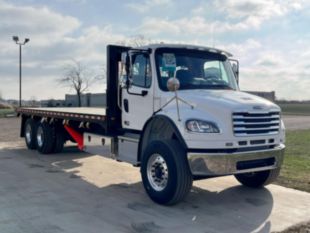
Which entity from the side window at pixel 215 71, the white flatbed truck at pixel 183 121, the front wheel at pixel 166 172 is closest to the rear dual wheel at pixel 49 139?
the white flatbed truck at pixel 183 121

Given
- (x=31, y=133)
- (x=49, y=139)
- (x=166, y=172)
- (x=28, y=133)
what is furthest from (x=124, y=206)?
(x=28, y=133)

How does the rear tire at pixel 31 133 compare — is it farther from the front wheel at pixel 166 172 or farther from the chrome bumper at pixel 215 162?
the chrome bumper at pixel 215 162

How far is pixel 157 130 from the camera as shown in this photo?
7.32 meters

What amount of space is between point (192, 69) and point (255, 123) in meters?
1.64

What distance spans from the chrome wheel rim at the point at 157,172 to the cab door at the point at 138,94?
962 mm

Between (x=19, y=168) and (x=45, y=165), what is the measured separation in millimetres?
717

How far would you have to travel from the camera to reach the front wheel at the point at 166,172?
21.0 ft

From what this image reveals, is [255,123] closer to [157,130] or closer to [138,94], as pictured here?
[157,130]

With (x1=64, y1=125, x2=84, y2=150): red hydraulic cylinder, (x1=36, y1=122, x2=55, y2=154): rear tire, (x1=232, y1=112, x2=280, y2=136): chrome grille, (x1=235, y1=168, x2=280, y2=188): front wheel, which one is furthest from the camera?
(x1=36, y1=122, x2=55, y2=154): rear tire

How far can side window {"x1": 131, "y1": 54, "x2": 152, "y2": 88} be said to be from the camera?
24.5ft

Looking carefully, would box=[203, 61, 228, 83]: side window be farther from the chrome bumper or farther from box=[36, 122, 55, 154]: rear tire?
box=[36, 122, 55, 154]: rear tire

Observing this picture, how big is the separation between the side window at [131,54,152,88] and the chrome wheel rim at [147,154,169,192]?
145 centimetres

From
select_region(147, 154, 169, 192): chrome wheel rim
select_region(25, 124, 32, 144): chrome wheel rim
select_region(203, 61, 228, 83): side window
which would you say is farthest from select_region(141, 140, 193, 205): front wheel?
select_region(25, 124, 32, 144): chrome wheel rim

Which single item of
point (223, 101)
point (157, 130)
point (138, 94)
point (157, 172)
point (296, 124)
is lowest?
Result: point (296, 124)
